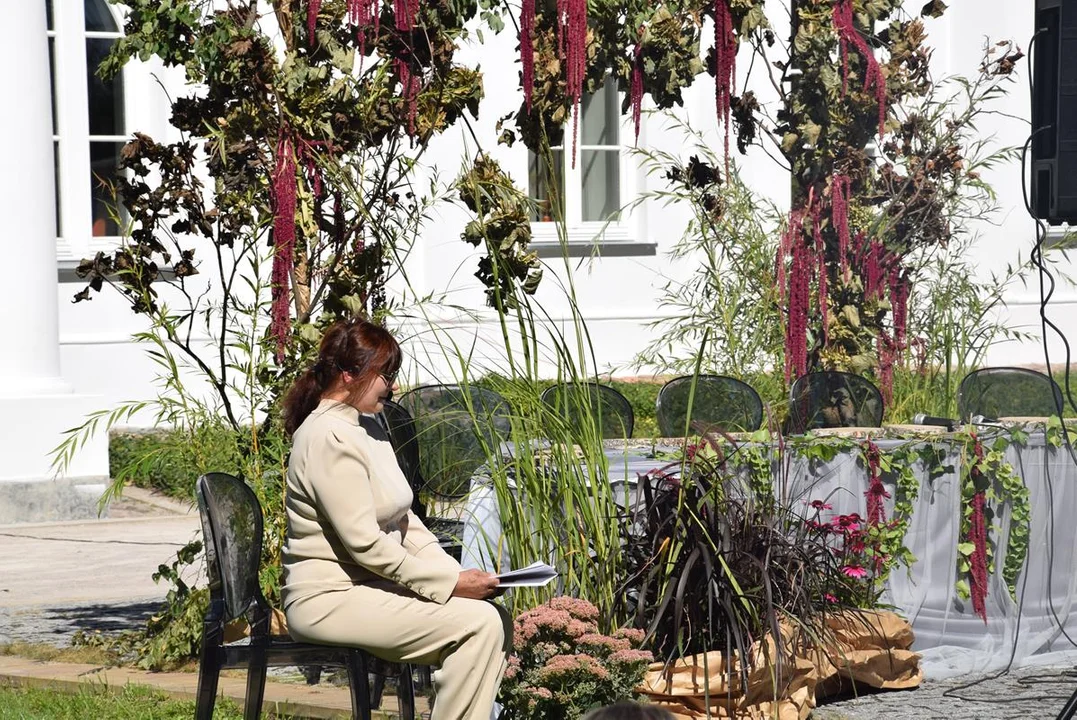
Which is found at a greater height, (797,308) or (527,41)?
(527,41)

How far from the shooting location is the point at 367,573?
436 cm

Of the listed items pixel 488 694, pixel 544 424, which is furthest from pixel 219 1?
pixel 488 694

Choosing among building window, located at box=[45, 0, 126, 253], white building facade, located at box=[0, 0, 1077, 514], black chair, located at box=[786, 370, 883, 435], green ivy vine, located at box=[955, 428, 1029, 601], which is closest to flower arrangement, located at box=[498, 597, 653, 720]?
green ivy vine, located at box=[955, 428, 1029, 601]

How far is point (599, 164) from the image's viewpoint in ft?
50.2

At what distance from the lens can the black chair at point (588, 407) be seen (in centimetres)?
509

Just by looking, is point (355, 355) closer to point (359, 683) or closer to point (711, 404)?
point (359, 683)

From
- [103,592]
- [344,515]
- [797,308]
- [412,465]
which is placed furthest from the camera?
[797,308]

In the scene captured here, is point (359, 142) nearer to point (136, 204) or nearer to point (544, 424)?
point (136, 204)

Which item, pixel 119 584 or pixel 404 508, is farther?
pixel 119 584

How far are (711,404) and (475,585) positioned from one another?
12.9ft

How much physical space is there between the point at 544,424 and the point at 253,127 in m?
1.94

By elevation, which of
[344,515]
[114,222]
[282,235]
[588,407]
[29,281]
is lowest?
[344,515]

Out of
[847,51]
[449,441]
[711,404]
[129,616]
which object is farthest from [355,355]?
[847,51]

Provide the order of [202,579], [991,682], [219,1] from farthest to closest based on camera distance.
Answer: [219,1], [202,579], [991,682]
